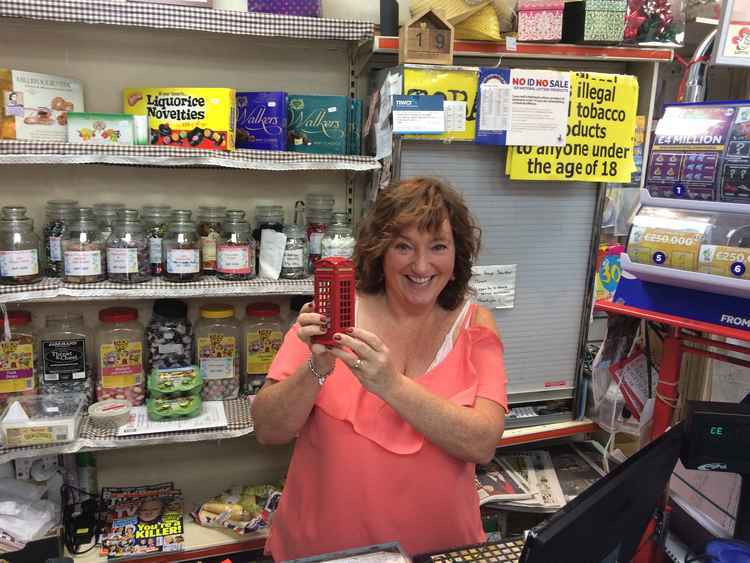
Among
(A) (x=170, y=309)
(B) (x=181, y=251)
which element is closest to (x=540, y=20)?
(B) (x=181, y=251)

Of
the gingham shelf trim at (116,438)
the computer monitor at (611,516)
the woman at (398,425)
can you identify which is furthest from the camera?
the gingham shelf trim at (116,438)

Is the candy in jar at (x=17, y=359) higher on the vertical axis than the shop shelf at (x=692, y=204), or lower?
lower

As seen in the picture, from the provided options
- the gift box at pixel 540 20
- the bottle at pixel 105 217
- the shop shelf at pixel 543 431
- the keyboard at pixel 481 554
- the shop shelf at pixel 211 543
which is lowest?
the shop shelf at pixel 211 543

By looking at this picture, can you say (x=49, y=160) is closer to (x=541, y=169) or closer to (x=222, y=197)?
(x=222, y=197)

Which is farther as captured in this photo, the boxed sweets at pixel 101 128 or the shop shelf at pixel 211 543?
the shop shelf at pixel 211 543

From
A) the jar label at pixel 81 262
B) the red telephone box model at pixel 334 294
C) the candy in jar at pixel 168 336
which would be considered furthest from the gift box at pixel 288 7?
the red telephone box model at pixel 334 294

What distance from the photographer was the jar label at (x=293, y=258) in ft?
6.73

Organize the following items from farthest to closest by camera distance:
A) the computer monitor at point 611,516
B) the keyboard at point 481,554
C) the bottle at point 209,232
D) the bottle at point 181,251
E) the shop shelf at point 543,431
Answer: the shop shelf at point 543,431 < the bottle at point 209,232 < the bottle at point 181,251 < the keyboard at point 481,554 < the computer monitor at point 611,516

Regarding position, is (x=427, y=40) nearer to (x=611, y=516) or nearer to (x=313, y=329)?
(x=313, y=329)

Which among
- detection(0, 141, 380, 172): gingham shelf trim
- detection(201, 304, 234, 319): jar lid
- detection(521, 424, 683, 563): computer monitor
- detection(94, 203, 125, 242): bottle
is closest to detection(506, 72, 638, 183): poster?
detection(0, 141, 380, 172): gingham shelf trim

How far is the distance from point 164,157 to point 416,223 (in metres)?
0.89

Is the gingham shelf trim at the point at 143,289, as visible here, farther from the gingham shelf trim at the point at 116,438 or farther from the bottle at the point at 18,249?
the gingham shelf trim at the point at 116,438

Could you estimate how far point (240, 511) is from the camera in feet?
7.18

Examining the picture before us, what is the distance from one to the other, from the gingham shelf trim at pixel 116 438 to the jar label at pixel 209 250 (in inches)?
20.8
